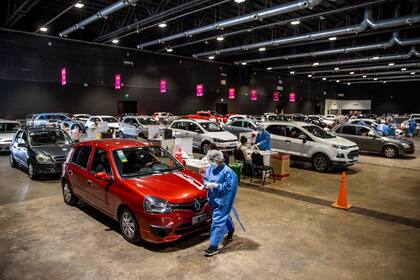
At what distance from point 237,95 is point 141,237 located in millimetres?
33879

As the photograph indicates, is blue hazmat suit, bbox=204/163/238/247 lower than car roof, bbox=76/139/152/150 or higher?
lower

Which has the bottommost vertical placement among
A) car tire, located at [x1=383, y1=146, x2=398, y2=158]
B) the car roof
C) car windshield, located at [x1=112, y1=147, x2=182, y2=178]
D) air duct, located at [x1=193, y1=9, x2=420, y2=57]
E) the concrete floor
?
the concrete floor

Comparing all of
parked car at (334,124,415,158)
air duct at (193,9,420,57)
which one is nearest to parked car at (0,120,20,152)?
parked car at (334,124,415,158)

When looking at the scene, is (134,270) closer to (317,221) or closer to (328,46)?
(317,221)

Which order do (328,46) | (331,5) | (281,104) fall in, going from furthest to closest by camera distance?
(281,104) < (328,46) < (331,5)

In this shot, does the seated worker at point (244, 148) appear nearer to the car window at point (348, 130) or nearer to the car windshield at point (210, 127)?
the car windshield at point (210, 127)

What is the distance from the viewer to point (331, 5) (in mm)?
17188

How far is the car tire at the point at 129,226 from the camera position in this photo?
4.96 m

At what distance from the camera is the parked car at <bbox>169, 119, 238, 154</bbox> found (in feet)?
45.1

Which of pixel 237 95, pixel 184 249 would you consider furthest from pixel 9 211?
pixel 237 95

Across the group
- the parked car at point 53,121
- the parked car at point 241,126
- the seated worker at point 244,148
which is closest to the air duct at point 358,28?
the parked car at point 241,126

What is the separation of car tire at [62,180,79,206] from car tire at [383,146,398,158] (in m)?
13.9

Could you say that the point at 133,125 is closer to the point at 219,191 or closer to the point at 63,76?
the point at 63,76

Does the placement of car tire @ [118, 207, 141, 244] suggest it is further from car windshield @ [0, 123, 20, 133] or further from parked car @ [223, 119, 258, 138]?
car windshield @ [0, 123, 20, 133]
